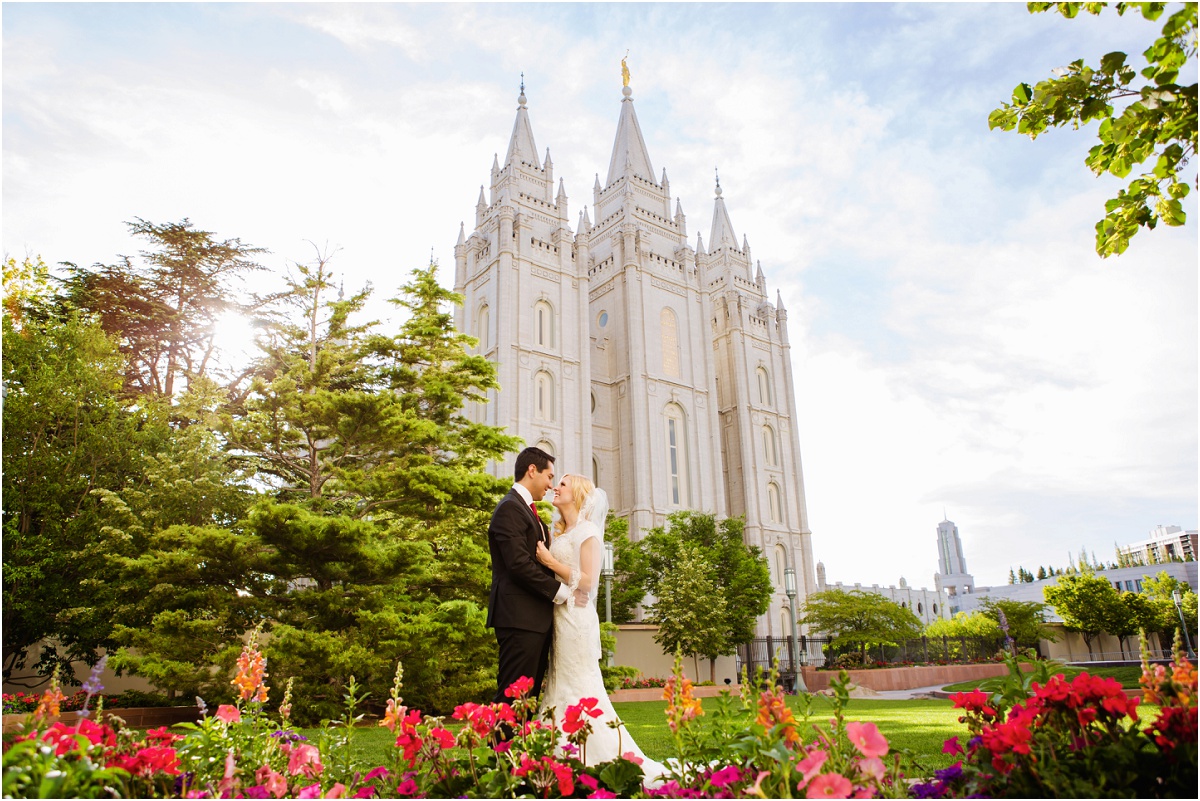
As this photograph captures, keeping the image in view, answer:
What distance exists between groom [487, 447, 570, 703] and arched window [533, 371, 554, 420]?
3425 cm

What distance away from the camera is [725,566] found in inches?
1264

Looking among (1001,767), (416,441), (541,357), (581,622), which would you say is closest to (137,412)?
(416,441)

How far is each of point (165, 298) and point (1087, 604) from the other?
141ft

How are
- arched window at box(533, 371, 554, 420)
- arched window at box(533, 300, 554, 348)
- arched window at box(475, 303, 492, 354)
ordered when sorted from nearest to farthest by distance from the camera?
arched window at box(533, 371, 554, 420) < arched window at box(475, 303, 492, 354) < arched window at box(533, 300, 554, 348)

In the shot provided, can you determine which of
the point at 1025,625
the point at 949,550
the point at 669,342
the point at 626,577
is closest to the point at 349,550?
the point at 626,577

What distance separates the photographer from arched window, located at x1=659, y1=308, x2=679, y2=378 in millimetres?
45219

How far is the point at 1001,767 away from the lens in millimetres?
2936

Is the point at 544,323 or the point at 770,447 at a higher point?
the point at 544,323

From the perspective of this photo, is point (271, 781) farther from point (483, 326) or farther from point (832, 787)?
point (483, 326)

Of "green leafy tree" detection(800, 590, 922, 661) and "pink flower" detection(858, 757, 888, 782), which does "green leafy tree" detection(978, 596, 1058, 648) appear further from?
"pink flower" detection(858, 757, 888, 782)

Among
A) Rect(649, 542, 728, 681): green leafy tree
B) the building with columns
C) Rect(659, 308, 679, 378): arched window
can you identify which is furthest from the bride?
Rect(659, 308, 679, 378): arched window

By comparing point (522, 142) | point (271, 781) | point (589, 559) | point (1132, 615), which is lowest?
point (271, 781)

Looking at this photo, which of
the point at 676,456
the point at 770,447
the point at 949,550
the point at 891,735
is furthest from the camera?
the point at 949,550

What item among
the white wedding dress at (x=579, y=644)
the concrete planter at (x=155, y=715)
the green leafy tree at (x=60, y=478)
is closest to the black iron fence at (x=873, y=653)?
the concrete planter at (x=155, y=715)
